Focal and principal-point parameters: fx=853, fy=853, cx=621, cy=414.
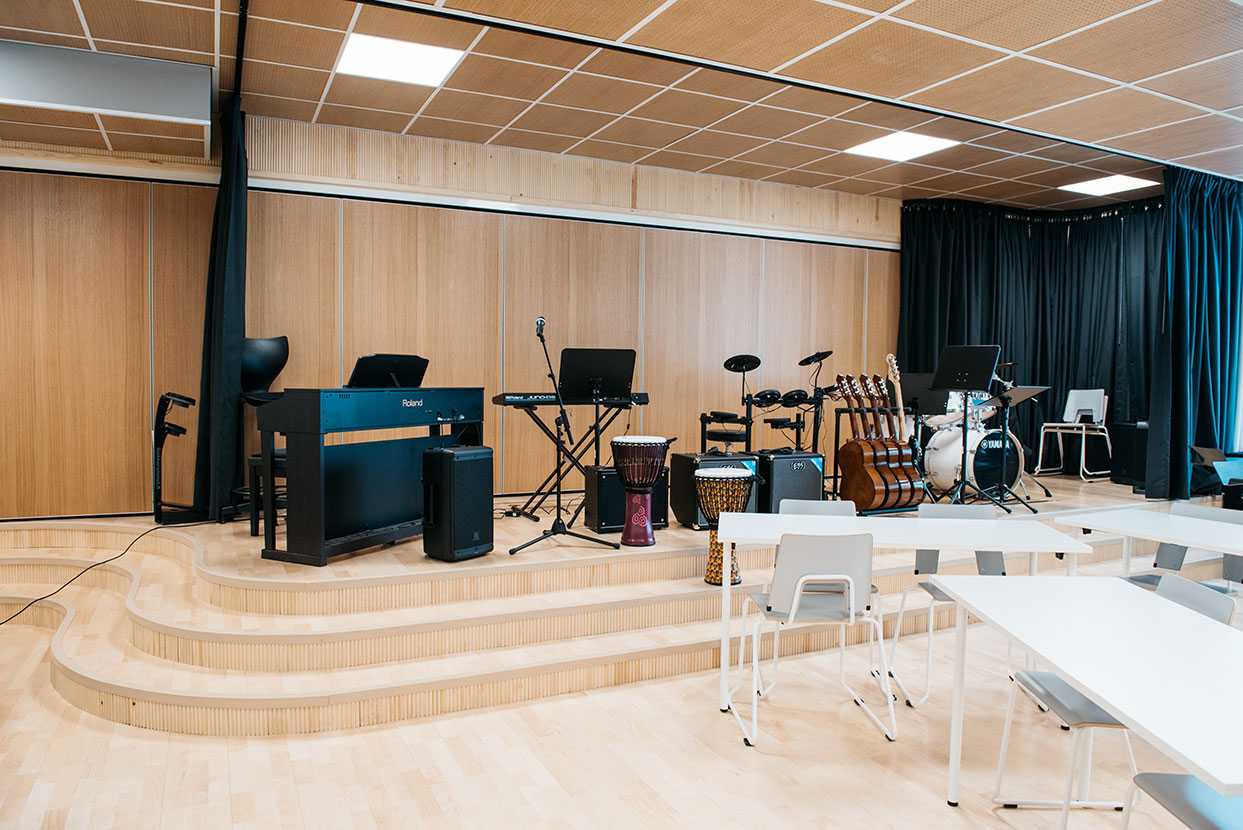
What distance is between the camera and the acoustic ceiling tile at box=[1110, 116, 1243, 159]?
241 inches

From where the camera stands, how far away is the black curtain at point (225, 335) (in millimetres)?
5633

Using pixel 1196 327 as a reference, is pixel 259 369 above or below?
below

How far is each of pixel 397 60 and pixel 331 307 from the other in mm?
2069

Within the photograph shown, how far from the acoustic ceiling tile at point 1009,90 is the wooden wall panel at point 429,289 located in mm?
3489

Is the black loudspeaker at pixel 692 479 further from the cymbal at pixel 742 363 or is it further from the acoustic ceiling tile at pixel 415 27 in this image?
the acoustic ceiling tile at pixel 415 27

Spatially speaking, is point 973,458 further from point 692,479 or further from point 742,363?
point 692,479

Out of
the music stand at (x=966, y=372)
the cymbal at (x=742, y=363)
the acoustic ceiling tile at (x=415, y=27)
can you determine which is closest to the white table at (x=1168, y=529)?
the music stand at (x=966, y=372)

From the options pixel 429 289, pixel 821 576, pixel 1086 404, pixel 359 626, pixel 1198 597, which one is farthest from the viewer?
pixel 1086 404

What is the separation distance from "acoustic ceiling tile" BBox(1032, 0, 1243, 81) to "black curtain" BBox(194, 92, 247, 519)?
5.04 metres

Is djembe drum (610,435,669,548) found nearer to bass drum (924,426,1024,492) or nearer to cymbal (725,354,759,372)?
cymbal (725,354,759,372)

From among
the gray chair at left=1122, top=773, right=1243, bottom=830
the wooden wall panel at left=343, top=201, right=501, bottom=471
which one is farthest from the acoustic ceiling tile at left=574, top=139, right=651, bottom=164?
the gray chair at left=1122, top=773, right=1243, bottom=830

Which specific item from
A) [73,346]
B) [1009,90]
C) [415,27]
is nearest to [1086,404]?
[1009,90]

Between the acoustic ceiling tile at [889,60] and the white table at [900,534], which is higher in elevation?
the acoustic ceiling tile at [889,60]

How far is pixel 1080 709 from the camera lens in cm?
253
